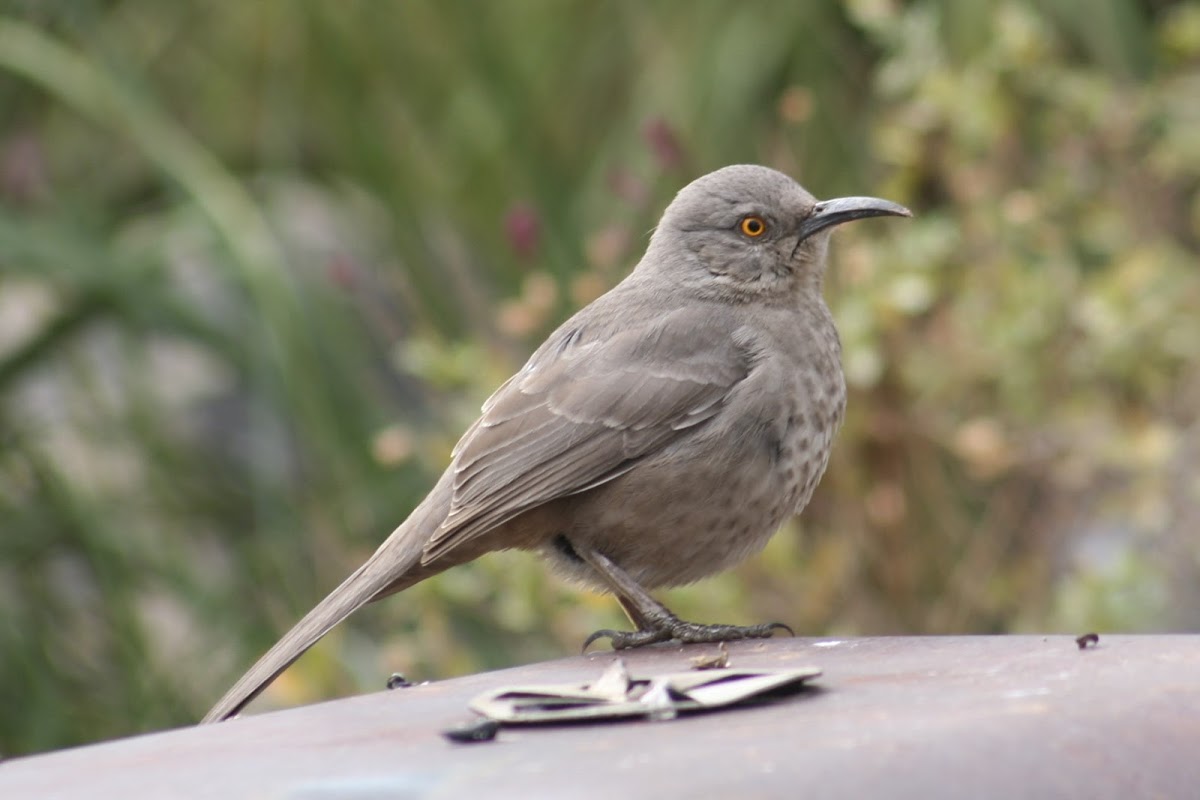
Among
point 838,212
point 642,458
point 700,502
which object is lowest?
point 700,502

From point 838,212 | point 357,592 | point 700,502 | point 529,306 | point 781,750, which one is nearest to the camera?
point 781,750

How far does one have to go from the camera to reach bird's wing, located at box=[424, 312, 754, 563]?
11.7 ft

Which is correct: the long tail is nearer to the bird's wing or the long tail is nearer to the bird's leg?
the bird's wing

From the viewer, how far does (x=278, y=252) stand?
5684 millimetres

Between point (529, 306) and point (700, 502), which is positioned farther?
point (529, 306)

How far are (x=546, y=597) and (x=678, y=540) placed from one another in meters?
1.37

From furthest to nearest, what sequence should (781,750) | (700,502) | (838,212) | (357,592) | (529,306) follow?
(529,306) < (838,212) < (700,502) < (357,592) < (781,750)

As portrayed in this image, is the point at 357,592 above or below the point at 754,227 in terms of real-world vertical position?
below

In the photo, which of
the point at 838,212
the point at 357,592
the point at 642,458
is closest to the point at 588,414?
the point at 642,458

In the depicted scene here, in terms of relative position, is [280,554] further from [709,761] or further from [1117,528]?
[709,761]

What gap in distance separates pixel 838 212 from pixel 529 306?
1038mm

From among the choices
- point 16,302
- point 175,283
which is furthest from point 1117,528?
point 16,302

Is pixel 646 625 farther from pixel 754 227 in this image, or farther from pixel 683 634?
pixel 754 227

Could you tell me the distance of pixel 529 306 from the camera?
4.67 metres
